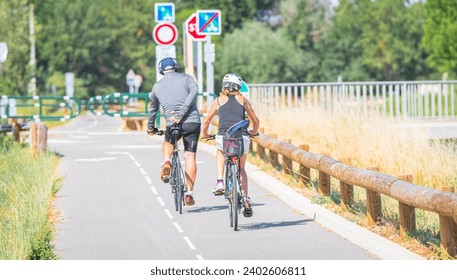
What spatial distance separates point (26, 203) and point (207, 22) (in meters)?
12.5

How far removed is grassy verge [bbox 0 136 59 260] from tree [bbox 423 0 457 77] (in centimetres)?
5570

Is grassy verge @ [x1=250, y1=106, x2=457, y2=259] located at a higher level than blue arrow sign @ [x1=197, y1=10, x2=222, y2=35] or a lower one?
lower

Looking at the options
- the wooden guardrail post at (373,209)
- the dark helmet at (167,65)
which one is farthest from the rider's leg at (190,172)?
the wooden guardrail post at (373,209)

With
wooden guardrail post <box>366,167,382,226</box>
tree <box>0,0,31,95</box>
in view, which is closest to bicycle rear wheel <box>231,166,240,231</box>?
wooden guardrail post <box>366,167,382,226</box>

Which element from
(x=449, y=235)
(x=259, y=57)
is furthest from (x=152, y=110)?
(x=259, y=57)

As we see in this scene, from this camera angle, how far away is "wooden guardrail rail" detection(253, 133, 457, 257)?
34.2 feet

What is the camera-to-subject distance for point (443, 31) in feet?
255

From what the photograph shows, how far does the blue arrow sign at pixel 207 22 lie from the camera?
2694 cm

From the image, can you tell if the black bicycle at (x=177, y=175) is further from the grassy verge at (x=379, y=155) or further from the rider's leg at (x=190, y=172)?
the grassy verge at (x=379, y=155)

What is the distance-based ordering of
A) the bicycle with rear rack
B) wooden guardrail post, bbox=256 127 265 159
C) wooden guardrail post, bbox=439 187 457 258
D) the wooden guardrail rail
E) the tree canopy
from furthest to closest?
the tree canopy
wooden guardrail post, bbox=256 127 265 159
the bicycle with rear rack
wooden guardrail post, bbox=439 187 457 258
the wooden guardrail rail

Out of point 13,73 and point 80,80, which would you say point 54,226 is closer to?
point 13,73

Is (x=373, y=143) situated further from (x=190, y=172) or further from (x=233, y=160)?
(x=233, y=160)

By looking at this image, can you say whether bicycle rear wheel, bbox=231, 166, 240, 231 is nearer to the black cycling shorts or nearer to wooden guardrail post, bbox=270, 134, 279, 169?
the black cycling shorts
